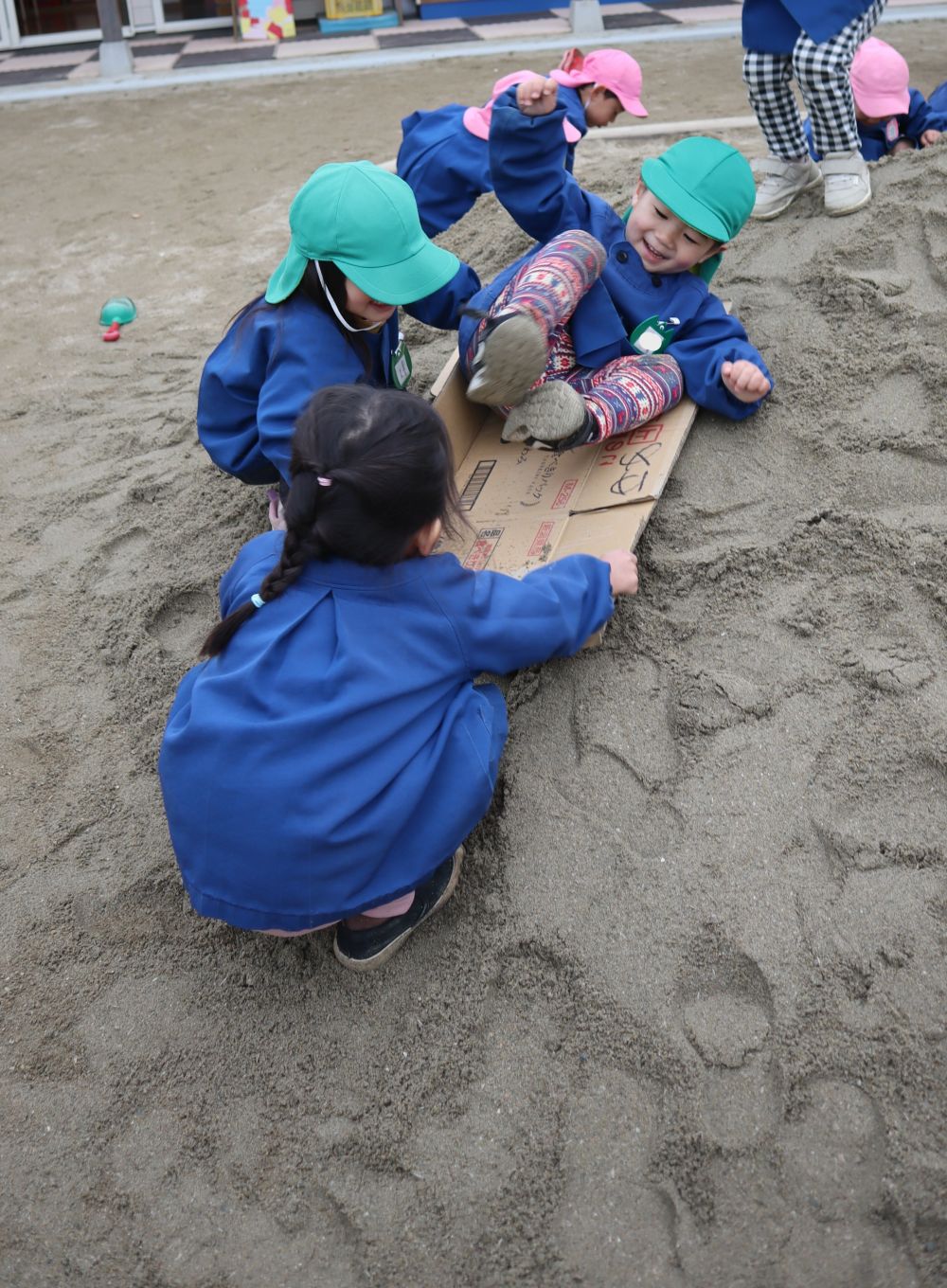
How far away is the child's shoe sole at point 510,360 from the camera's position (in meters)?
2.09

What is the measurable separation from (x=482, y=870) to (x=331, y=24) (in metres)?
8.54

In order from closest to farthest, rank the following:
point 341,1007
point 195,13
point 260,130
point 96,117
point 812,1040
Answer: point 812,1040 < point 341,1007 < point 260,130 < point 96,117 < point 195,13

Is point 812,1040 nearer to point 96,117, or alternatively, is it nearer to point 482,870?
point 482,870

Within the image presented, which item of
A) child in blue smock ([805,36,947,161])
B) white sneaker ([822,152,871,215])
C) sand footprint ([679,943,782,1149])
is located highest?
white sneaker ([822,152,871,215])

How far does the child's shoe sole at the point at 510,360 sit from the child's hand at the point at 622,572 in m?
0.41

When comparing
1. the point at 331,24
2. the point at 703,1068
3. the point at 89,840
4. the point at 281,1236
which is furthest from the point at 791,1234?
the point at 331,24

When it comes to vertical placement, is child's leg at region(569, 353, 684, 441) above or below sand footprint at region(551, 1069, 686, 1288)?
above

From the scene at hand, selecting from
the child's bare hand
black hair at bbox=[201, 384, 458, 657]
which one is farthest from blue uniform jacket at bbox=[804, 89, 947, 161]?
black hair at bbox=[201, 384, 458, 657]

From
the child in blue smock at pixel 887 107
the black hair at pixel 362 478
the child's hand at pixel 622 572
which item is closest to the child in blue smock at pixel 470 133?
the child in blue smock at pixel 887 107

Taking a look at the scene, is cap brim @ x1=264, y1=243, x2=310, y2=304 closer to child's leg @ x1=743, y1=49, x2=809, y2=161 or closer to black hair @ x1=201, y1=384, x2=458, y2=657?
black hair @ x1=201, y1=384, x2=458, y2=657

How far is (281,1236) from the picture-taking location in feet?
4.72

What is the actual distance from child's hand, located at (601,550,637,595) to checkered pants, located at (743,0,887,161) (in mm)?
1680

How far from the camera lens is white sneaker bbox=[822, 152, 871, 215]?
2916mm

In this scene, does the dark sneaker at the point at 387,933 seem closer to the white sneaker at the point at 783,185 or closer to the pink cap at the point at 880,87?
the white sneaker at the point at 783,185
